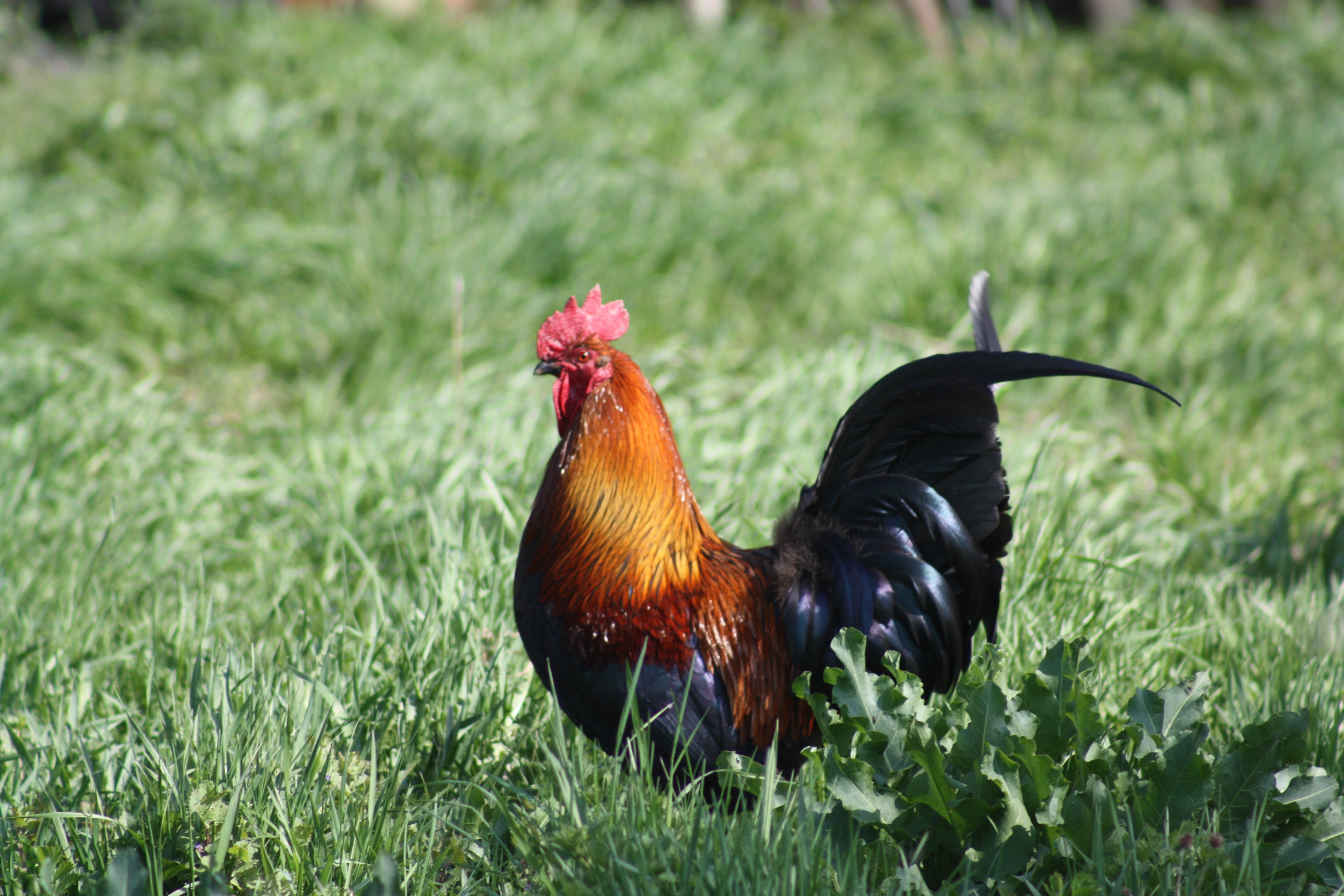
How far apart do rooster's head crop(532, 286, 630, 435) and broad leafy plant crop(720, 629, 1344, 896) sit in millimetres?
704

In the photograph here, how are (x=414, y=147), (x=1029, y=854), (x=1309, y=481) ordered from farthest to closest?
1. (x=414, y=147)
2. (x=1309, y=481)
3. (x=1029, y=854)

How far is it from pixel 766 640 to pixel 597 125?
492 centimetres

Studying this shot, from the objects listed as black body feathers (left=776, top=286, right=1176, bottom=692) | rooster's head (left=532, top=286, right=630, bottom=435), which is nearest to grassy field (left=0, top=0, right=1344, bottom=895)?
black body feathers (left=776, top=286, right=1176, bottom=692)

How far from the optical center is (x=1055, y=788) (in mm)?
1678

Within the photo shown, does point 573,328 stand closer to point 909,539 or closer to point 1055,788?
point 909,539

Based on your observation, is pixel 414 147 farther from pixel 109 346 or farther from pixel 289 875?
pixel 289 875

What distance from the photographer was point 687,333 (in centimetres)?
477

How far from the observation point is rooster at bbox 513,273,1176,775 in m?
1.93

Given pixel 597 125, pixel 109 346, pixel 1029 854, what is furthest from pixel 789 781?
pixel 597 125

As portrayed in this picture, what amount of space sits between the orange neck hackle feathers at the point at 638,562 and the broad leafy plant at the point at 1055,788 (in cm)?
23

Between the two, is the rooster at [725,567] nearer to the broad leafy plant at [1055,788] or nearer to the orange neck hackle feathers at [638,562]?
the orange neck hackle feathers at [638,562]

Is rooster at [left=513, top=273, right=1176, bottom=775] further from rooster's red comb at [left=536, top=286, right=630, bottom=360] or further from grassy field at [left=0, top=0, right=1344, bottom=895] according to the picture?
grassy field at [left=0, top=0, right=1344, bottom=895]

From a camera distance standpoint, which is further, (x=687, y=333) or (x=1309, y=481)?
(x=687, y=333)

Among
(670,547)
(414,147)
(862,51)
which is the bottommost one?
(670,547)
